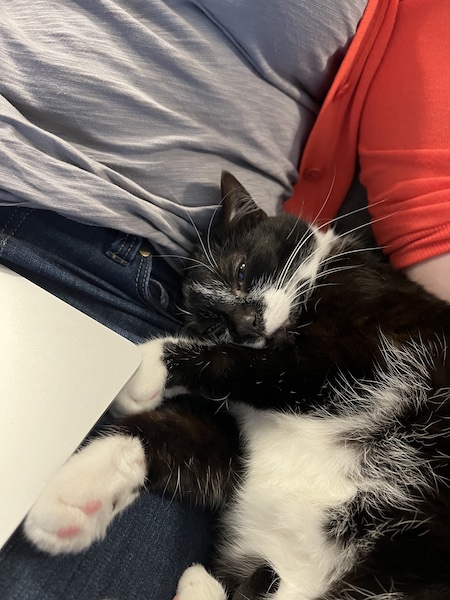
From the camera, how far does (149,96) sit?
0.90 meters

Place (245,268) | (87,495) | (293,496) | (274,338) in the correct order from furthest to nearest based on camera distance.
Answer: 1. (245,268)
2. (274,338)
3. (293,496)
4. (87,495)

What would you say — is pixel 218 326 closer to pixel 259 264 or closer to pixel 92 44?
pixel 259 264

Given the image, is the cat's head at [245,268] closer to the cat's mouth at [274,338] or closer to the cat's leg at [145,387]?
the cat's mouth at [274,338]

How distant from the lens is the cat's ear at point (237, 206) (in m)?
0.98

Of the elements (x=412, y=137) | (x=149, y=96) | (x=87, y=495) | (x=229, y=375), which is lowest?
(x=87, y=495)

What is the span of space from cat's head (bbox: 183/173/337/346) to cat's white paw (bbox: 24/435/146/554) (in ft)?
1.06

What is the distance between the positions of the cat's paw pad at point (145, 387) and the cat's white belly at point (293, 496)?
20 centimetres

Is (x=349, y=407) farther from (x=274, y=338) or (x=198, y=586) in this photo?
(x=198, y=586)

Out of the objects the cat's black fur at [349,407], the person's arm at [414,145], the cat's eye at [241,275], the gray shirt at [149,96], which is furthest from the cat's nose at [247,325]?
the person's arm at [414,145]

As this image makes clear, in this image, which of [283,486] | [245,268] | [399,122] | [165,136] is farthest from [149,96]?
[283,486]

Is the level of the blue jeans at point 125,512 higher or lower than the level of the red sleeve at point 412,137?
lower

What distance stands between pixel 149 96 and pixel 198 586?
0.90 metres

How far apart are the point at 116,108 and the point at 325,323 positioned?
57 centimetres

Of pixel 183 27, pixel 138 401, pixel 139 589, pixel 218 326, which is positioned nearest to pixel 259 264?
pixel 218 326
